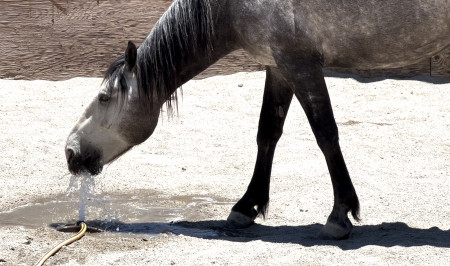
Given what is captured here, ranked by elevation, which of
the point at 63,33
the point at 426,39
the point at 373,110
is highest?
the point at 426,39

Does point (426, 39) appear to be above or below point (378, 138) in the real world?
above

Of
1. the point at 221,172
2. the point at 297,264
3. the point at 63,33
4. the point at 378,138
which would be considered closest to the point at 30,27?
the point at 63,33

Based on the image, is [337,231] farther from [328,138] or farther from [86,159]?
[86,159]

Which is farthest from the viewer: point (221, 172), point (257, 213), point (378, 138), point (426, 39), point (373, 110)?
point (373, 110)

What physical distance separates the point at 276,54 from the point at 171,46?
24.1 inches

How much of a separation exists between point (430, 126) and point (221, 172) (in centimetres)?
201

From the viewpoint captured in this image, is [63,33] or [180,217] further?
[63,33]

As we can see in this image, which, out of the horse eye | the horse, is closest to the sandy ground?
the horse

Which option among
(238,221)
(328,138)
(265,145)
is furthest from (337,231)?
(265,145)

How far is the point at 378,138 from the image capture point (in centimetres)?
684

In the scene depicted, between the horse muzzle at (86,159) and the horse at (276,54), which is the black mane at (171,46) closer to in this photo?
the horse at (276,54)

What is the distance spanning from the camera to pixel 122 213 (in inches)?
208

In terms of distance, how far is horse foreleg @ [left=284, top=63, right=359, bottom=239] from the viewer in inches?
180

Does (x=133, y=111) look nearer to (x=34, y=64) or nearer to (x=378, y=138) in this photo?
(x=378, y=138)
